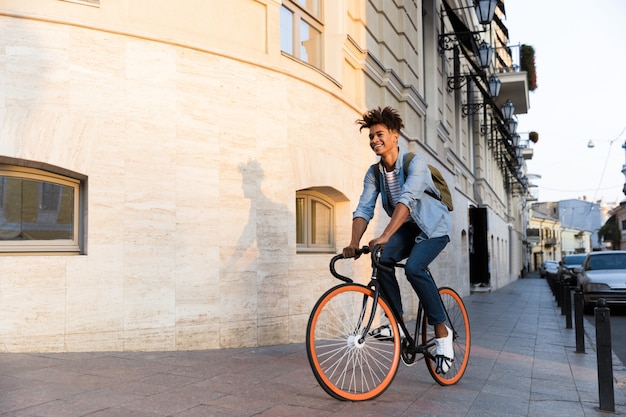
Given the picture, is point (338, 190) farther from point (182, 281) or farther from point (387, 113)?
point (387, 113)

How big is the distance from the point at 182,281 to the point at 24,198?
1742mm

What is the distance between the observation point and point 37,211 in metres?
6.00

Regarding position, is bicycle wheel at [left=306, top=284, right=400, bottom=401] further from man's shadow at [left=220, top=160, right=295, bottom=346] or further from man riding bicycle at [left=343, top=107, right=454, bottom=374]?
man's shadow at [left=220, top=160, right=295, bottom=346]

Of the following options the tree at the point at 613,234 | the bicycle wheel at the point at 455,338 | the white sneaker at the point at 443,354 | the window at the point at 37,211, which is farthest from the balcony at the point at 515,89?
the tree at the point at 613,234

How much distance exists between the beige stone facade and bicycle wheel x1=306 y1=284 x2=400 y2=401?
2.69 m

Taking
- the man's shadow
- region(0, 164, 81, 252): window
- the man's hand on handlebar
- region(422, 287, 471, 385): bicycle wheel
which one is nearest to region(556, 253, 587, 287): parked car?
the man's shadow

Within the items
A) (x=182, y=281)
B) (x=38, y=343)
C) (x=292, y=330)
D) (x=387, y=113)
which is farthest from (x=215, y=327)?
(x=387, y=113)

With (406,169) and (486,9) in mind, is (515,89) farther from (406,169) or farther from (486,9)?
(406,169)

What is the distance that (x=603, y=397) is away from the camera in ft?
14.1

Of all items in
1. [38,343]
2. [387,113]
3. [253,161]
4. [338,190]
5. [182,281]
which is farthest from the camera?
[338,190]

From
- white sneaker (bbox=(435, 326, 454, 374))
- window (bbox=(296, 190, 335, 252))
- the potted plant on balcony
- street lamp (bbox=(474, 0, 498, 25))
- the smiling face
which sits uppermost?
the potted plant on balcony

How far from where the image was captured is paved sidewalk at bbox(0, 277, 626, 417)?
3979mm

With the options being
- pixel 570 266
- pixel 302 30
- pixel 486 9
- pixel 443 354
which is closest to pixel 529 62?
pixel 570 266

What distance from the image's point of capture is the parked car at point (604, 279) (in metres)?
13.9
